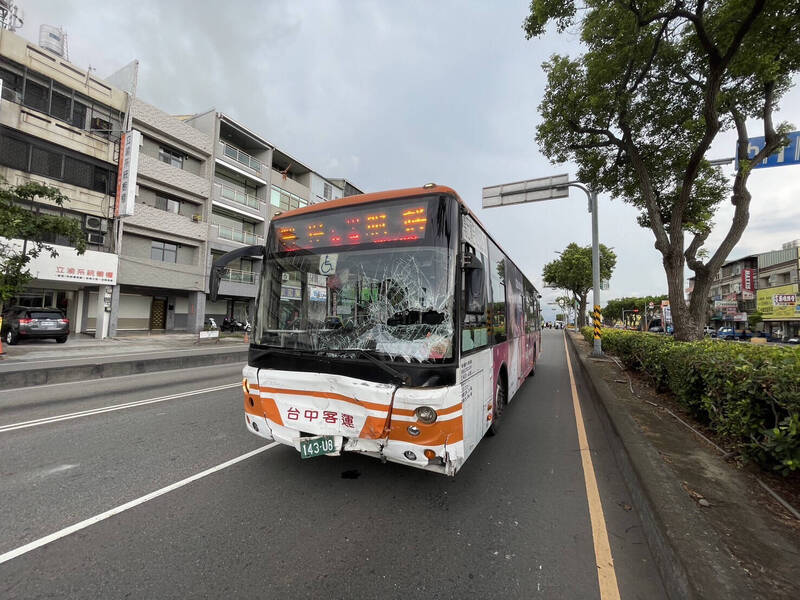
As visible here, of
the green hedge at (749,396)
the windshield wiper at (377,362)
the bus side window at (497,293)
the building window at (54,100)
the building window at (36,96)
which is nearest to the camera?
the windshield wiper at (377,362)

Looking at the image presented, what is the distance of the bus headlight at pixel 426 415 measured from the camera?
9.39 feet

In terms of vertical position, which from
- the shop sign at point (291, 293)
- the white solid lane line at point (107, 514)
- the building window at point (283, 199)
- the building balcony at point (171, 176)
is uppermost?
the building window at point (283, 199)

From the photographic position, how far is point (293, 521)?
289cm

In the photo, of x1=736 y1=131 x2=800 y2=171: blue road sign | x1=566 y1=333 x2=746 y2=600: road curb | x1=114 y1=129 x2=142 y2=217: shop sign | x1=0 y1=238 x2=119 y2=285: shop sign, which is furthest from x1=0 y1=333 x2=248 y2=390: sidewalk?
x1=736 y1=131 x2=800 y2=171: blue road sign

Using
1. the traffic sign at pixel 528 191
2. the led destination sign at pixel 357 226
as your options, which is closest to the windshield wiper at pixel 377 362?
the led destination sign at pixel 357 226

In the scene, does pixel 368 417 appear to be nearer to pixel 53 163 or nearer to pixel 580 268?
pixel 53 163

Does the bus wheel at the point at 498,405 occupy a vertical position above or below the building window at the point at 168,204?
below

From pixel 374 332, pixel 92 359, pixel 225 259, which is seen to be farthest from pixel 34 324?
pixel 374 332

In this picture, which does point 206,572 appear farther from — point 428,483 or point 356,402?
point 428,483

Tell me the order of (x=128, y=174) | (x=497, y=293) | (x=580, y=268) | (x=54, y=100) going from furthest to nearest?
(x=580, y=268) → (x=128, y=174) → (x=54, y=100) → (x=497, y=293)

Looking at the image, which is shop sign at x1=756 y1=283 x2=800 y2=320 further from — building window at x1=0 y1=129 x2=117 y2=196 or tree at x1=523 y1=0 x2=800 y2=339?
building window at x1=0 y1=129 x2=117 y2=196

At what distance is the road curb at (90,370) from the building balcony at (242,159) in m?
17.9

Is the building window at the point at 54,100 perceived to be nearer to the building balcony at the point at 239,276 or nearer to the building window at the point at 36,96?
the building window at the point at 36,96

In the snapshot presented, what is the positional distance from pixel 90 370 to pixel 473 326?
36.8 feet
